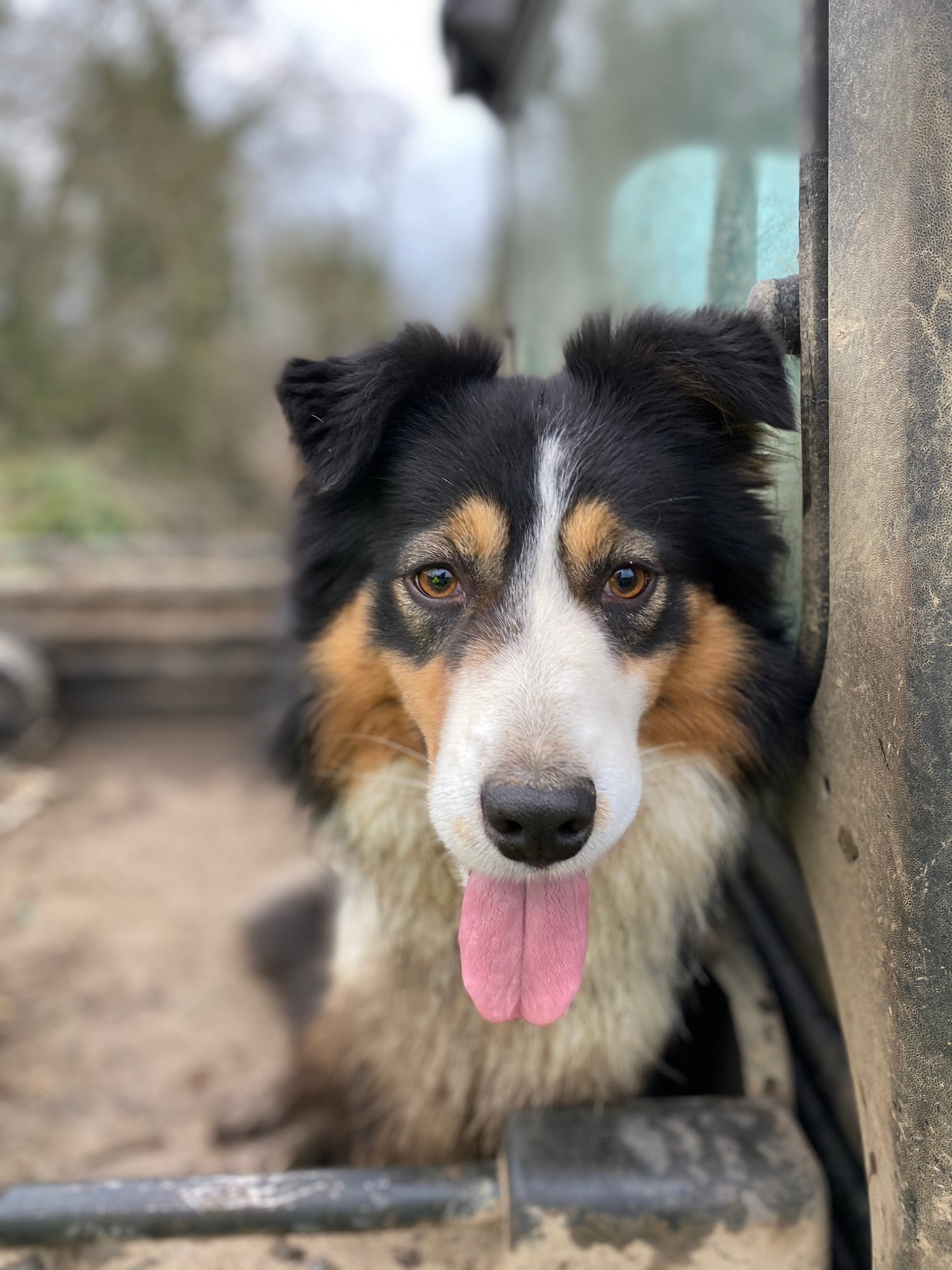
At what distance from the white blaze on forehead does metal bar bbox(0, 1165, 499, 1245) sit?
0.58 meters

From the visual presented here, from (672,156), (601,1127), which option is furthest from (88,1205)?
(672,156)

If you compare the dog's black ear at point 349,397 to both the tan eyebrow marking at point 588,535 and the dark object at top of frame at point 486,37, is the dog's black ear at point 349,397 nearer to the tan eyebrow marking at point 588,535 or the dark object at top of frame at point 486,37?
the tan eyebrow marking at point 588,535

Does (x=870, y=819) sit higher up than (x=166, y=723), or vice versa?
(x=870, y=819)

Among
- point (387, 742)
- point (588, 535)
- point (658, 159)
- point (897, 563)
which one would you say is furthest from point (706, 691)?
point (658, 159)

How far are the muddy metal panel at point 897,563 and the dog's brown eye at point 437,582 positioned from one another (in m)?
0.64

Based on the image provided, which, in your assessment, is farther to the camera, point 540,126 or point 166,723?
point 166,723

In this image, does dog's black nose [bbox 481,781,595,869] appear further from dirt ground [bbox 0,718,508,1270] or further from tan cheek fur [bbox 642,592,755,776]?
dirt ground [bbox 0,718,508,1270]

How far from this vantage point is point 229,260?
44.3 ft

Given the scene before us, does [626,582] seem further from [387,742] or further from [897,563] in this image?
[387,742]

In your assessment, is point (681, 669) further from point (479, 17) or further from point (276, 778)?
point (479, 17)

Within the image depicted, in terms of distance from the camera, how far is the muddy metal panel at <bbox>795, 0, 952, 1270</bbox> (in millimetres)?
1188

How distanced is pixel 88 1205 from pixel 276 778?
0.91 metres

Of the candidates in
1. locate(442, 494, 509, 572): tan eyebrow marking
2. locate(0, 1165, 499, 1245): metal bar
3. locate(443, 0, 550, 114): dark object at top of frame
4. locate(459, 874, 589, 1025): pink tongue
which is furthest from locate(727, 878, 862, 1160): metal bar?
locate(443, 0, 550, 114): dark object at top of frame

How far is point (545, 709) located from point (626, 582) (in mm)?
326
